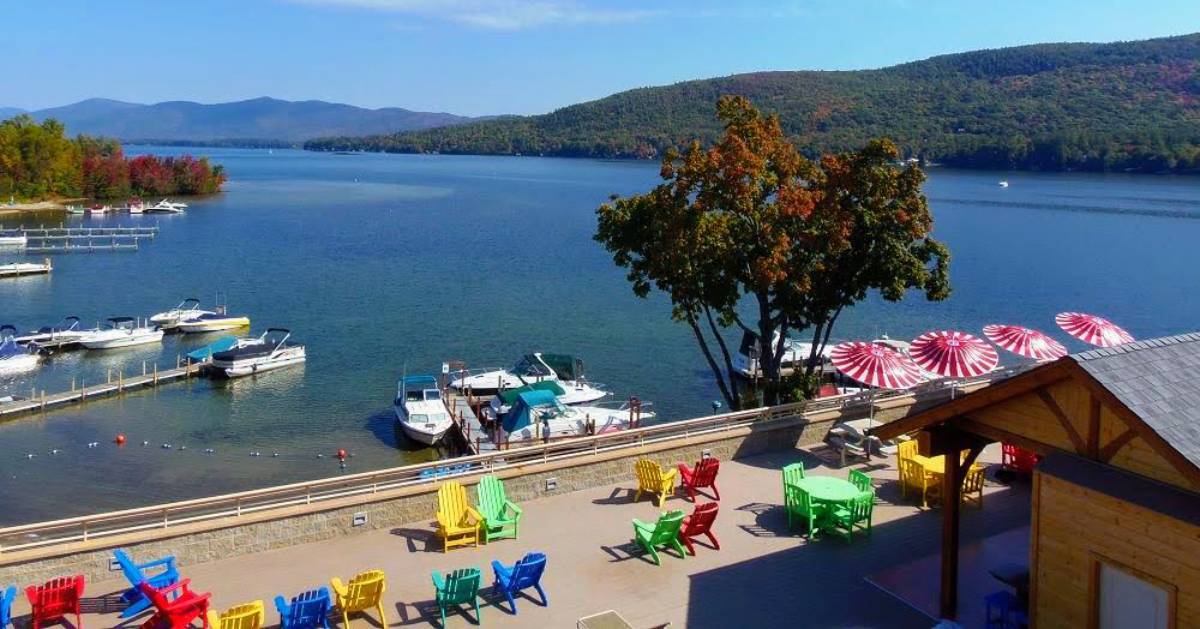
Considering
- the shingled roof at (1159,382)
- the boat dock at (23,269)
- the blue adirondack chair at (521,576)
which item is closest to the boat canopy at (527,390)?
the blue adirondack chair at (521,576)

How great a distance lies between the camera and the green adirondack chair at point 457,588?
1058 centimetres

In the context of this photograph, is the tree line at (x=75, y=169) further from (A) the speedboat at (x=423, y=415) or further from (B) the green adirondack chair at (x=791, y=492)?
(B) the green adirondack chair at (x=791, y=492)

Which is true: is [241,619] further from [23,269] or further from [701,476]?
[23,269]

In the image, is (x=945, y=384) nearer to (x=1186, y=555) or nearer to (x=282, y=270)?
(x=1186, y=555)

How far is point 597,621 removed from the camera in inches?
415

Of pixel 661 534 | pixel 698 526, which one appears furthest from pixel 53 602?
pixel 698 526

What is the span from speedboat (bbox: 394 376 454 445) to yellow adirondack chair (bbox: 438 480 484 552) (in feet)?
41.8

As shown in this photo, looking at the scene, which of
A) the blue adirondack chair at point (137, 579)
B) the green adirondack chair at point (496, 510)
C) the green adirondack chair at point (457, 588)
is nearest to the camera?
the green adirondack chair at point (457, 588)

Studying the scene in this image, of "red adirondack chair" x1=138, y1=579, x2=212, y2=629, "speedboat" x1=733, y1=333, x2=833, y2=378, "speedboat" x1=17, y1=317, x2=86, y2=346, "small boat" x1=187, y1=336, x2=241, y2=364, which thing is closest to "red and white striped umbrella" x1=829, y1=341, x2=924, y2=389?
"red adirondack chair" x1=138, y1=579, x2=212, y2=629

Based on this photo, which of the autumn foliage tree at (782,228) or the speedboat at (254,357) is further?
the speedboat at (254,357)

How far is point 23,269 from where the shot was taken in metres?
56.1

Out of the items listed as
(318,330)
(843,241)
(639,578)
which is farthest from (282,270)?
(639,578)

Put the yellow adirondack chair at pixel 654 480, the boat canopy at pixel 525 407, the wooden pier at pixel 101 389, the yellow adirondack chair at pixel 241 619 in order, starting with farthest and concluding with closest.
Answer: the wooden pier at pixel 101 389, the boat canopy at pixel 525 407, the yellow adirondack chair at pixel 654 480, the yellow adirondack chair at pixel 241 619

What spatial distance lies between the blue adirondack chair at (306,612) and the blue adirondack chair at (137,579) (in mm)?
1627
